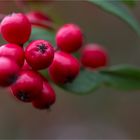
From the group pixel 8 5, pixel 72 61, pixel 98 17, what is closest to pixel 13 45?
pixel 72 61

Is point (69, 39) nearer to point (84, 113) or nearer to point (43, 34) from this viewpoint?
point (43, 34)

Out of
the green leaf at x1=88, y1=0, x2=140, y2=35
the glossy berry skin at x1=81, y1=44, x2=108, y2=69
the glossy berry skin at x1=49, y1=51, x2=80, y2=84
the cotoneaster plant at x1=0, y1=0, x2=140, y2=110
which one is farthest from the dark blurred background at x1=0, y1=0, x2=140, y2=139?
the glossy berry skin at x1=49, y1=51, x2=80, y2=84

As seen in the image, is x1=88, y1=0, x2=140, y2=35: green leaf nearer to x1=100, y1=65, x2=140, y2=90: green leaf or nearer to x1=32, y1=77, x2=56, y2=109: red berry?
x1=100, y1=65, x2=140, y2=90: green leaf

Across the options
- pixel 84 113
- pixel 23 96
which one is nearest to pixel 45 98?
pixel 23 96

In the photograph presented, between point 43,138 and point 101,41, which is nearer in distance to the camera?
point 43,138

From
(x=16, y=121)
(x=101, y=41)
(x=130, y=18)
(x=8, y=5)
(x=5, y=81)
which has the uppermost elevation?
(x=130, y=18)

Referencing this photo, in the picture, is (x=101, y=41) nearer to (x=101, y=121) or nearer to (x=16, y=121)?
(x=101, y=121)
